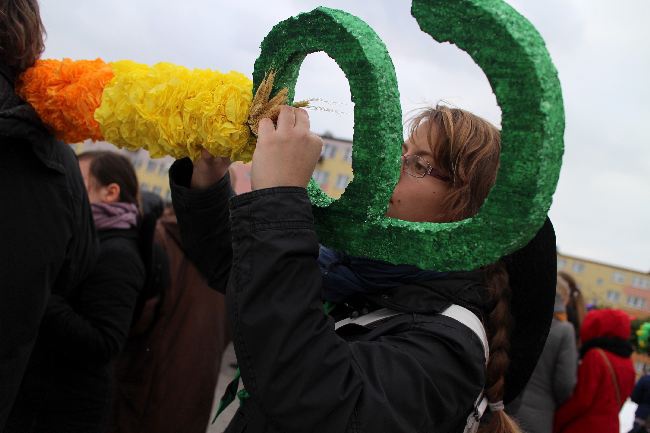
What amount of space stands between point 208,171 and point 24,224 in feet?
1.61

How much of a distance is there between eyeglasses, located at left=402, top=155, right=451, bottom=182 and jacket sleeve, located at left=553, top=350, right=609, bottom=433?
2.97 metres

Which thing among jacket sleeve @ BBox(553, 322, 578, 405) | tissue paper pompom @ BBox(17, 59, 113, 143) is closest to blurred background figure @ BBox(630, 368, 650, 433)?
jacket sleeve @ BBox(553, 322, 578, 405)

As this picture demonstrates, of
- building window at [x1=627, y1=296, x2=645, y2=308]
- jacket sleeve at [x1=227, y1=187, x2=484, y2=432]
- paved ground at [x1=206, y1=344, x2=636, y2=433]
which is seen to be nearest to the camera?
jacket sleeve at [x1=227, y1=187, x2=484, y2=432]

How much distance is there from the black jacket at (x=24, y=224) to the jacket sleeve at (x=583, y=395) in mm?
3303

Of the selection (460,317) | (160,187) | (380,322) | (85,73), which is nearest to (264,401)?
(380,322)

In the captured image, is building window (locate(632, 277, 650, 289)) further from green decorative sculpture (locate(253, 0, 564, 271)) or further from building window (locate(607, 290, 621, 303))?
green decorative sculpture (locate(253, 0, 564, 271))

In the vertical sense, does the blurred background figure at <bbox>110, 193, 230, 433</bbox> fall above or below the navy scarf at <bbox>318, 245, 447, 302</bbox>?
below

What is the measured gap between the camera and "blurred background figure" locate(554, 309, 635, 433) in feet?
11.4

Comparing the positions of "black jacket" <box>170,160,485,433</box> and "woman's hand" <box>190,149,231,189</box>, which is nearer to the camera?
"black jacket" <box>170,160,485,433</box>

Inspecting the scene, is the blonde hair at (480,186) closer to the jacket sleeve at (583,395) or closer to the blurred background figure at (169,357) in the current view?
the blurred background figure at (169,357)

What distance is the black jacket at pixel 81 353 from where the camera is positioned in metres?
1.84

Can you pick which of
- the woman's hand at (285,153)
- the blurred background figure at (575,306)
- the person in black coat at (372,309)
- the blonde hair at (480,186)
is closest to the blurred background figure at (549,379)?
the blurred background figure at (575,306)

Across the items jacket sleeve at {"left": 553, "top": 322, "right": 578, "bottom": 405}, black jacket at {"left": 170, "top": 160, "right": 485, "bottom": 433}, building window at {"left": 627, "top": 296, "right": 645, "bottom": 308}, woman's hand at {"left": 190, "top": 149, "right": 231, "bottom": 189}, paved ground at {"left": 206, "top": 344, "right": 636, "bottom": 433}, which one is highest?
woman's hand at {"left": 190, "top": 149, "right": 231, "bottom": 189}

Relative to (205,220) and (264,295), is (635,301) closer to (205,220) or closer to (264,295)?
(205,220)
